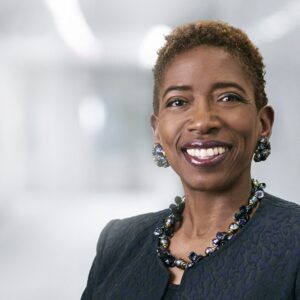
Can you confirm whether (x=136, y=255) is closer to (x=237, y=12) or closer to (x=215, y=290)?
(x=215, y=290)

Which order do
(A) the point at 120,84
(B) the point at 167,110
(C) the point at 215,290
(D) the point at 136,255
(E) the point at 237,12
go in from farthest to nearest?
1. (A) the point at 120,84
2. (E) the point at 237,12
3. (D) the point at 136,255
4. (B) the point at 167,110
5. (C) the point at 215,290

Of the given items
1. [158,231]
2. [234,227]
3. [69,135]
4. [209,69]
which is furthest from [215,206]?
[69,135]

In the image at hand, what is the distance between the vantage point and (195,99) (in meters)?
1.06

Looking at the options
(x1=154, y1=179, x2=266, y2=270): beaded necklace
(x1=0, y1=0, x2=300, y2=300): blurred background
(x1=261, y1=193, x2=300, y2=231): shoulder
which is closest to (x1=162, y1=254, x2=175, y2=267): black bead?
(x1=154, y1=179, x2=266, y2=270): beaded necklace

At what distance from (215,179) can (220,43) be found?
0.27 m

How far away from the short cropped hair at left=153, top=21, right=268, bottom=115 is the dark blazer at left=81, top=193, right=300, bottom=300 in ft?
0.81

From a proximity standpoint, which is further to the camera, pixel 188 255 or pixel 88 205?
pixel 88 205

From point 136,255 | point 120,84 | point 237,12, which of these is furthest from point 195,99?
point 120,84

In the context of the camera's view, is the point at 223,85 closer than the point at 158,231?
Yes

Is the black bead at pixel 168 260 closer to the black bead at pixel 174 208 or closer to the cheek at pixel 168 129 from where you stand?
the black bead at pixel 174 208

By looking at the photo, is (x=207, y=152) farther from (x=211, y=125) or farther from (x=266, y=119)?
(x=266, y=119)

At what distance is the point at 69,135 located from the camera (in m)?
2.30

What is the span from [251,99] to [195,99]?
0.37 ft

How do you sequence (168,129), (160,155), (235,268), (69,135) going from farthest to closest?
1. (69,135)
2. (160,155)
3. (168,129)
4. (235,268)
